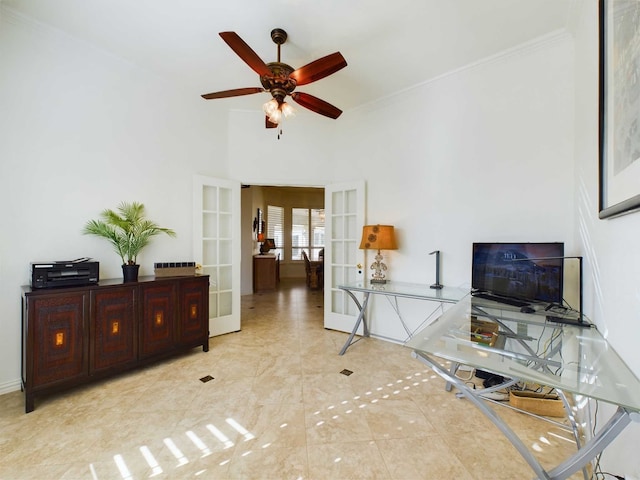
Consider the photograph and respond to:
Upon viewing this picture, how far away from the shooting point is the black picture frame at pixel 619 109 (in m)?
1.04

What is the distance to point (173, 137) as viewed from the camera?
11.0ft

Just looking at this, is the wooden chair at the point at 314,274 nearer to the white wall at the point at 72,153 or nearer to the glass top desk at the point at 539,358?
the white wall at the point at 72,153

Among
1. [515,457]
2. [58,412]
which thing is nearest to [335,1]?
[515,457]

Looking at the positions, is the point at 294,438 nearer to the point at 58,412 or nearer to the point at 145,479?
the point at 145,479

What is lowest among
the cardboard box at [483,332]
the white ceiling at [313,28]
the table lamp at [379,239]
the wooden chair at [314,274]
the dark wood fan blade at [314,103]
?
the wooden chair at [314,274]

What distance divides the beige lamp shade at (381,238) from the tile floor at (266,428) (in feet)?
4.09

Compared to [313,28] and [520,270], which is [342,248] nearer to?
[520,270]

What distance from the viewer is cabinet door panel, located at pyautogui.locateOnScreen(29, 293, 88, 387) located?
6.72ft

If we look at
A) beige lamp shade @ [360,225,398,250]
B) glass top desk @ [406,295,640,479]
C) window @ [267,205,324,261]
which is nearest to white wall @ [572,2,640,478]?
glass top desk @ [406,295,640,479]

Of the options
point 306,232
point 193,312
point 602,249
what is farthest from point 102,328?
point 306,232

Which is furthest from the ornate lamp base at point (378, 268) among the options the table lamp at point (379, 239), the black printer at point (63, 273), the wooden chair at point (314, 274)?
the wooden chair at point (314, 274)

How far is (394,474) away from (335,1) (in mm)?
3133

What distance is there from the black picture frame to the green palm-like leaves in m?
3.50

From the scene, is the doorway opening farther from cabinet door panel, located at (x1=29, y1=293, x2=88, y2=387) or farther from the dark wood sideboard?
cabinet door panel, located at (x1=29, y1=293, x2=88, y2=387)
